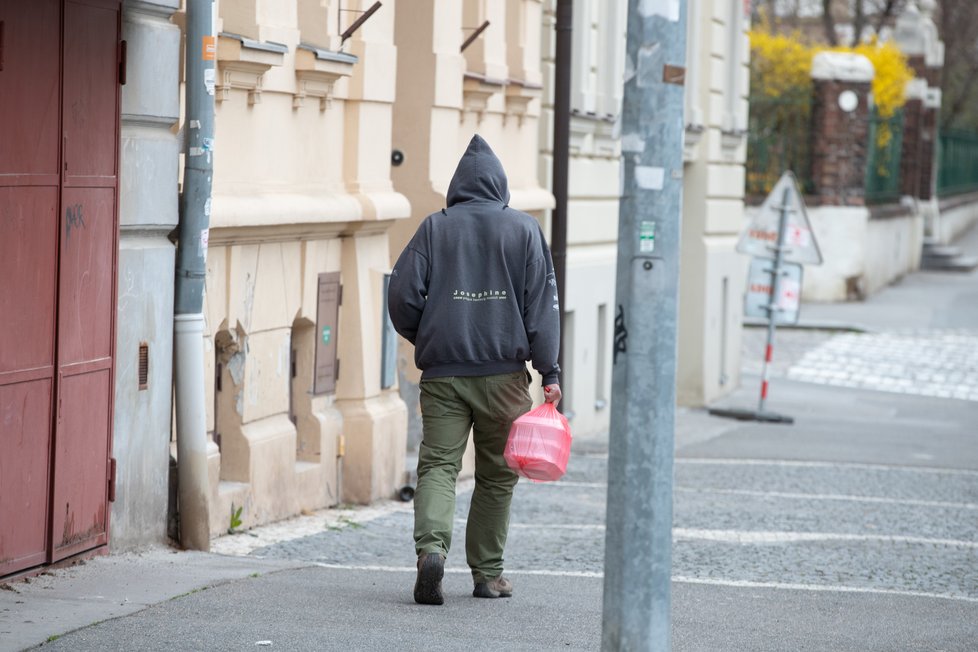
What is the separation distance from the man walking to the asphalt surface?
540 millimetres

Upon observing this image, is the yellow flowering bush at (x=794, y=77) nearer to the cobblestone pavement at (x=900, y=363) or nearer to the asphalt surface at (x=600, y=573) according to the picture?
the cobblestone pavement at (x=900, y=363)

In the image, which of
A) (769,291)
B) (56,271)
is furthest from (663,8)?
(769,291)

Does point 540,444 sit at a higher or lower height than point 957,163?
lower

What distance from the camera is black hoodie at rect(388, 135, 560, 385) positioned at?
7.11 m

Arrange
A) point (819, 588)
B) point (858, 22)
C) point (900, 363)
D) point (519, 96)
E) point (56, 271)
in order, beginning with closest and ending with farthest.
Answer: point (56, 271) → point (819, 588) → point (519, 96) → point (900, 363) → point (858, 22)

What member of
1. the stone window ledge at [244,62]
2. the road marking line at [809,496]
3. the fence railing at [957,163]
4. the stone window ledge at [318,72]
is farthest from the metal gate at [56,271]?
the fence railing at [957,163]

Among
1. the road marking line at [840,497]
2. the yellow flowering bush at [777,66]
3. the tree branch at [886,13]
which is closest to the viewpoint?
the road marking line at [840,497]

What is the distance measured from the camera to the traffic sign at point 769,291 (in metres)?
18.6

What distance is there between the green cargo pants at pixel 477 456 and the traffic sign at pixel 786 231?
37.2 feet

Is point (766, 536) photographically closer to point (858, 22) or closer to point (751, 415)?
point (751, 415)

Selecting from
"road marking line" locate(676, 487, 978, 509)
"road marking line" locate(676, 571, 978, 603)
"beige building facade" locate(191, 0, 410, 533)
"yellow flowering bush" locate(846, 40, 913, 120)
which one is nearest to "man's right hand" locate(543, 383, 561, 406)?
"road marking line" locate(676, 571, 978, 603)

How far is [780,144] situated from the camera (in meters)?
33.8

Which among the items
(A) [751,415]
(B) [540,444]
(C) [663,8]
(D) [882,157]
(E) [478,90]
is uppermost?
(D) [882,157]

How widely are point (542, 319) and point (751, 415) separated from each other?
12.0 metres
